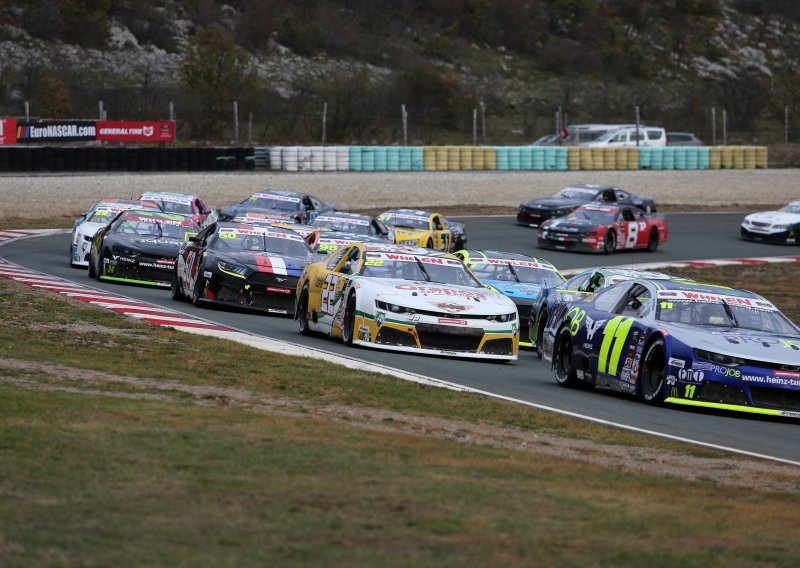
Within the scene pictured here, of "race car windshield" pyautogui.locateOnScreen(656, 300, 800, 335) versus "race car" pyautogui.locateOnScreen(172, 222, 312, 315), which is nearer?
"race car windshield" pyautogui.locateOnScreen(656, 300, 800, 335)

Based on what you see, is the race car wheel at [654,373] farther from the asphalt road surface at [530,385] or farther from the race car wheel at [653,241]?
the race car wheel at [653,241]

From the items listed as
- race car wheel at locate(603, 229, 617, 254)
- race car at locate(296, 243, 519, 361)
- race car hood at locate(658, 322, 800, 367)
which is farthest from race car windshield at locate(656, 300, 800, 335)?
race car wheel at locate(603, 229, 617, 254)

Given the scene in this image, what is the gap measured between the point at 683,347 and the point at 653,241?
2582 centimetres

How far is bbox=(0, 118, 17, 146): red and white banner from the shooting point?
42.9 metres

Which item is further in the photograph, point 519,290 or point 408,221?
point 408,221

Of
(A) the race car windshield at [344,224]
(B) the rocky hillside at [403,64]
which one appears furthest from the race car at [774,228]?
(B) the rocky hillside at [403,64]

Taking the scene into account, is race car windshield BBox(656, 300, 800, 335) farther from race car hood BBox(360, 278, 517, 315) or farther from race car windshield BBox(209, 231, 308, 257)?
race car windshield BBox(209, 231, 308, 257)

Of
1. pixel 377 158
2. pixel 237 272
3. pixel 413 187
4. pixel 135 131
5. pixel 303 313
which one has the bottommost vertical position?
pixel 303 313

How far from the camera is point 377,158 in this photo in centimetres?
4859

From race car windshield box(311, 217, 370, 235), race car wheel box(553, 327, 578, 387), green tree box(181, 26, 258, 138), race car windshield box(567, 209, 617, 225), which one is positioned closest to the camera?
race car wheel box(553, 327, 578, 387)

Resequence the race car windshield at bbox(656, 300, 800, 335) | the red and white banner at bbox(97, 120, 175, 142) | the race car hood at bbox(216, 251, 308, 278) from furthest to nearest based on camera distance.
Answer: the red and white banner at bbox(97, 120, 175, 142), the race car hood at bbox(216, 251, 308, 278), the race car windshield at bbox(656, 300, 800, 335)

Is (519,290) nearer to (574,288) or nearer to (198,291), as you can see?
(574,288)

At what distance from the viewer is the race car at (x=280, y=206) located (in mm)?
33656

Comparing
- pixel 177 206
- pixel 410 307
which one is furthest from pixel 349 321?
pixel 177 206
